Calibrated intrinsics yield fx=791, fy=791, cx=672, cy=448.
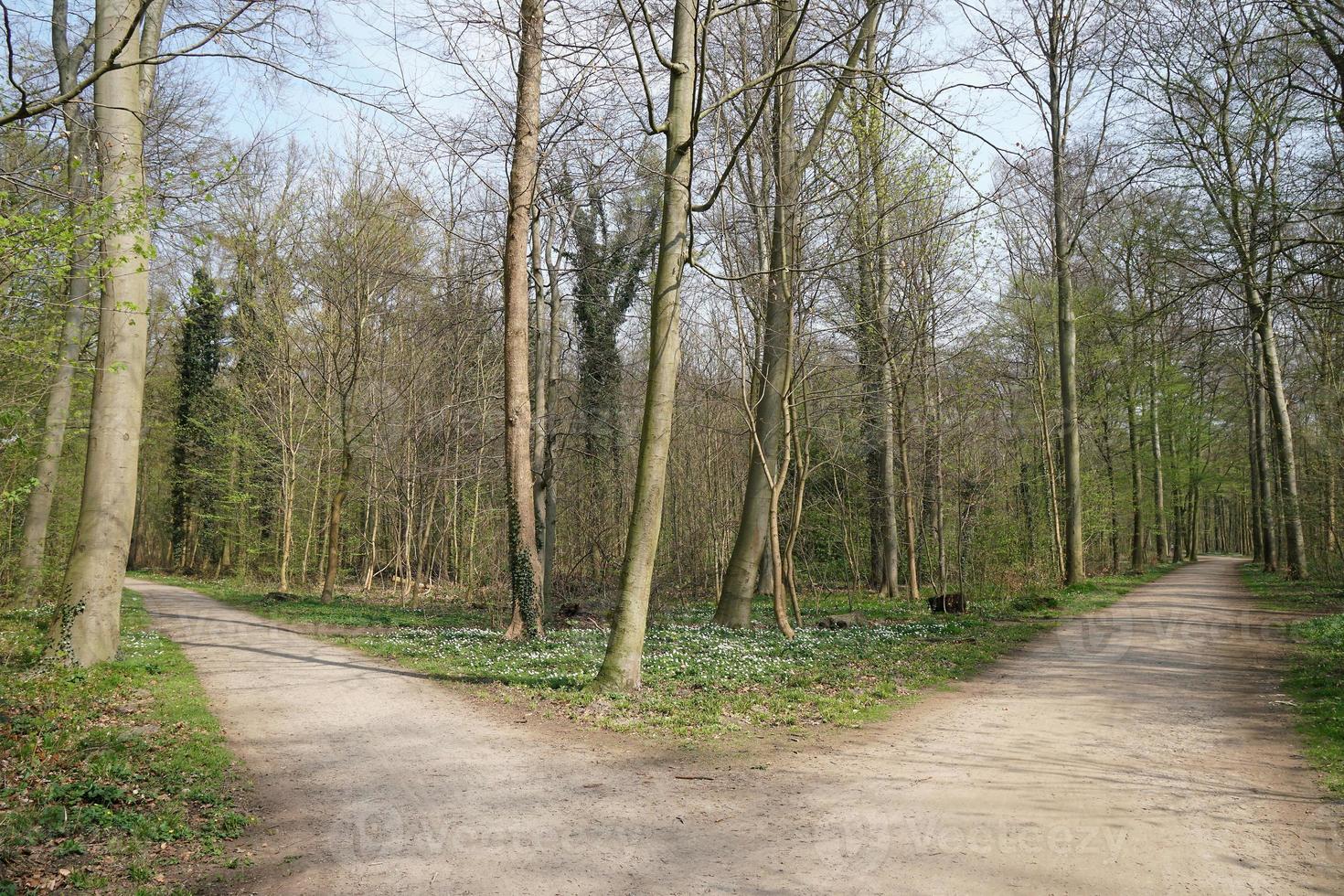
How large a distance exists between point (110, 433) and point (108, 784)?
19.1 ft

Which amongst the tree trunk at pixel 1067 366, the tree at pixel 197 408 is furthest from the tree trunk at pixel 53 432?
the tree trunk at pixel 1067 366

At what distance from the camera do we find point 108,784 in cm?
523

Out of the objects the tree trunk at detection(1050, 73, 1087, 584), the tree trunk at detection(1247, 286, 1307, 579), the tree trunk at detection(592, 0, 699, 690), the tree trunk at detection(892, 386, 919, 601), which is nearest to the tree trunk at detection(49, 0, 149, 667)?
the tree trunk at detection(592, 0, 699, 690)

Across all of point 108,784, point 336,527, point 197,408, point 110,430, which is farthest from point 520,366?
point 197,408

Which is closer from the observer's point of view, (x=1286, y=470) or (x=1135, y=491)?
(x=1286, y=470)

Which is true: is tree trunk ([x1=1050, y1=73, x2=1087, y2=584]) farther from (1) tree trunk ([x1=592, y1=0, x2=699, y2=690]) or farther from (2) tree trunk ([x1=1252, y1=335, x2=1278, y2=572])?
(1) tree trunk ([x1=592, y1=0, x2=699, y2=690])

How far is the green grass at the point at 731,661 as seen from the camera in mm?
7809

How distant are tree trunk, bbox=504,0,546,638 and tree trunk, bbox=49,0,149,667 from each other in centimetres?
499

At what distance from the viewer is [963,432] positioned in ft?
67.0

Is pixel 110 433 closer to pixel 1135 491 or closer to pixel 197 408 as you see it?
pixel 197 408

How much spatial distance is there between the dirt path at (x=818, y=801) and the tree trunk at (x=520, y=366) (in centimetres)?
385

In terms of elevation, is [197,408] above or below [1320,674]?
above

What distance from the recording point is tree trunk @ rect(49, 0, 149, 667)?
30.7 ft

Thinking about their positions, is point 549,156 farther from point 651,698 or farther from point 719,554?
point 719,554
